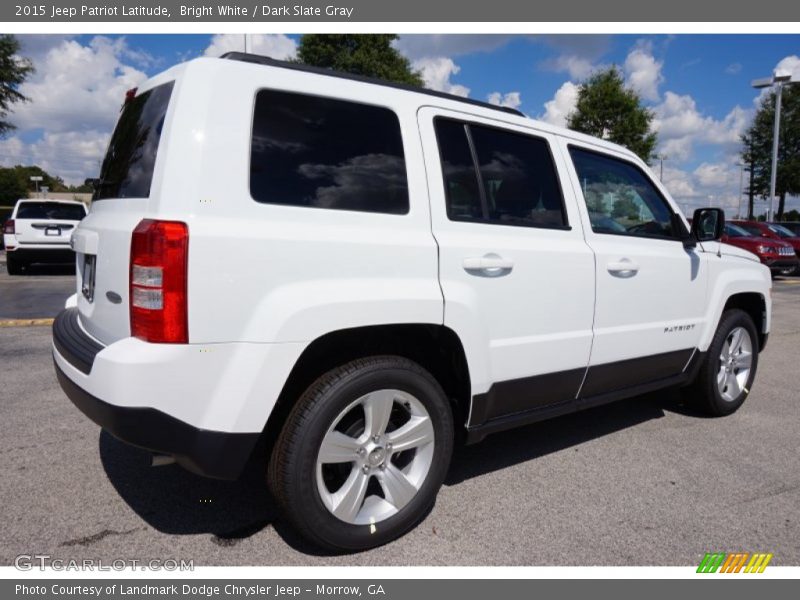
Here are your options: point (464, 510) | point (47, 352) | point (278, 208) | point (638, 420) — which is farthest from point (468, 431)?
point (47, 352)

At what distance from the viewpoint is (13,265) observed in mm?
12555

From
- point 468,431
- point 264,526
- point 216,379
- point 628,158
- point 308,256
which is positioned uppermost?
point 628,158

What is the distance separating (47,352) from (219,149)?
15.4 feet

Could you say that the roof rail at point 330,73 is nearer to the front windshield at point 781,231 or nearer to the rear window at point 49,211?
the rear window at point 49,211

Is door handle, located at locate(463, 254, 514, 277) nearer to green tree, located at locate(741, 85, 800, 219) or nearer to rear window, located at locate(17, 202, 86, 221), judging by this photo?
rear window, located at locate(17, 202, 86, 221)

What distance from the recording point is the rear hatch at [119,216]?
88.6 inches

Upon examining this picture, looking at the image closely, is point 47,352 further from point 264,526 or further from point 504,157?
point 504,157

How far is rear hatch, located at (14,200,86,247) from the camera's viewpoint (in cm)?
1202

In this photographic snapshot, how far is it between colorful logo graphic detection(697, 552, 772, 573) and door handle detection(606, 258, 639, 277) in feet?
4.80

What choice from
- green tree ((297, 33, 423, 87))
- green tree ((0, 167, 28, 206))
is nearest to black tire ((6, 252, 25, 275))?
green tree ((297, 33, 423, 87))

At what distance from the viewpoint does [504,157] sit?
303cm

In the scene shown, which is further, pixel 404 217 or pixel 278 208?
pixel 404 217

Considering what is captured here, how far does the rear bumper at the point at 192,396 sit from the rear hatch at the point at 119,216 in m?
0.21

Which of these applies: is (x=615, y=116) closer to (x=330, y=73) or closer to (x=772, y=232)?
(x=772, y=232)
